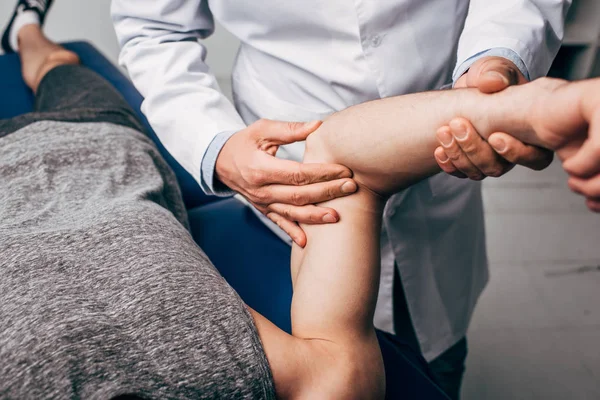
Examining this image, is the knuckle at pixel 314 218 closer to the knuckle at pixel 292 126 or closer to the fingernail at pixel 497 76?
the knuckle at pixel 292 126

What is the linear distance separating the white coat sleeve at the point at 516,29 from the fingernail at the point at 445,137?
182 mm

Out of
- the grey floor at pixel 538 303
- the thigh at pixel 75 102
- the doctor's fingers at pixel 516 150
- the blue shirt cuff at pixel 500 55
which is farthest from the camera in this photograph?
the grey floor at pixel 538 303

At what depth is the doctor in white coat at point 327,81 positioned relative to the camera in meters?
0.71

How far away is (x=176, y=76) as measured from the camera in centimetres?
87

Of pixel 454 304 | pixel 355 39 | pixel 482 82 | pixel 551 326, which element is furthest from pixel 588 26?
pixel 482 82

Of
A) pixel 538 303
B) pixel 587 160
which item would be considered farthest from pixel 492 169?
pixel 538 303

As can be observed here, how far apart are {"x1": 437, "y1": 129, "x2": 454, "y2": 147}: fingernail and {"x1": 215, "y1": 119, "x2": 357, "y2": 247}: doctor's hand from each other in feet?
0.54

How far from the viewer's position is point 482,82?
0.55m

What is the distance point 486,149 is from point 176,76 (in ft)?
1.74

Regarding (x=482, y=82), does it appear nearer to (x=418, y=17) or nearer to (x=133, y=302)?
(x=418, y=17)

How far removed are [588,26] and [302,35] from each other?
6.24 ft

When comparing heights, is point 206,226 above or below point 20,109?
below

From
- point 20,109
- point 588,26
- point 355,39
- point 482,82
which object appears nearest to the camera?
point 482,82

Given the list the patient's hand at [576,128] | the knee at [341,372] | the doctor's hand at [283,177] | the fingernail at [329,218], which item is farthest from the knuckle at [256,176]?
the patient's hand at [576,128]
